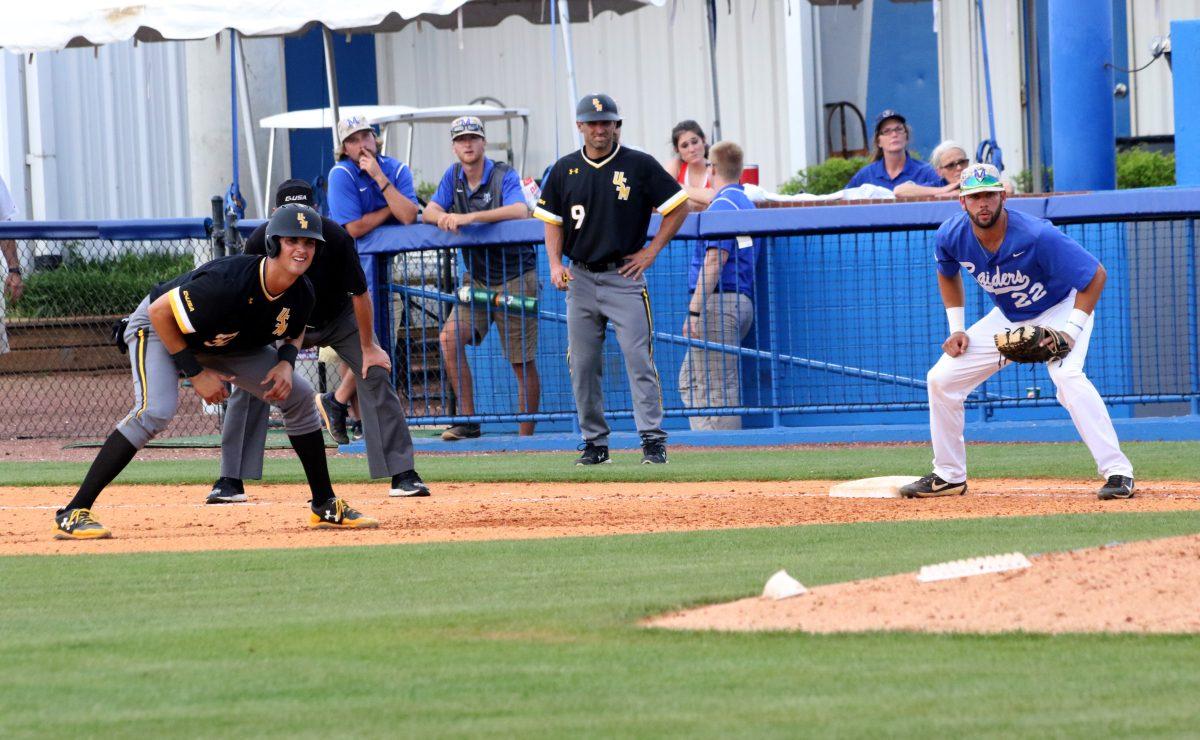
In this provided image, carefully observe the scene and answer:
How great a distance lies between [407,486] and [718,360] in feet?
11.8

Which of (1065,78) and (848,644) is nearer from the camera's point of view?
(848,644)

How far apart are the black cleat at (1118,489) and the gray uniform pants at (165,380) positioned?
3.80 meters

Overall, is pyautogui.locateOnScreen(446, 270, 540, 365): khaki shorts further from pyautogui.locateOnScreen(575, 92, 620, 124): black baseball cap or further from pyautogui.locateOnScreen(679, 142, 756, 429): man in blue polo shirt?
pyautogui.locateOnScreen(575, 92, 620, 124): black baseball cap

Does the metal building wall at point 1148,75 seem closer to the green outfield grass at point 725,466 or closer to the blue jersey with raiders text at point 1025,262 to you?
the green outfield grass at point 725,466

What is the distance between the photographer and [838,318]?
12727mm

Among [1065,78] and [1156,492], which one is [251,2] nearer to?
[1065,78]

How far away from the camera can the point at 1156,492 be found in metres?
9.02

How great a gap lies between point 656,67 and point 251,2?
7321 mm

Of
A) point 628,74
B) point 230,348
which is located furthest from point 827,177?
point 230,348

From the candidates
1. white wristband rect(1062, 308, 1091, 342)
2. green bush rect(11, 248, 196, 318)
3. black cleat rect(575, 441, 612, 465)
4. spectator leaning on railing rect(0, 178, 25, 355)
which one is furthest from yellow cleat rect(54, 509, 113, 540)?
green bush rect(11, 248, 196, 318)

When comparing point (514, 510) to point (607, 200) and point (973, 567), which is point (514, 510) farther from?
point (973, 567)

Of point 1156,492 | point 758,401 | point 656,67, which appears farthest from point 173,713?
point 656,67

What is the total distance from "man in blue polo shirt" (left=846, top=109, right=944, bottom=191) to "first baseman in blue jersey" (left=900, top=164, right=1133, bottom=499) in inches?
175

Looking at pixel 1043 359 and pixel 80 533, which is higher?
pixel 1043 359
